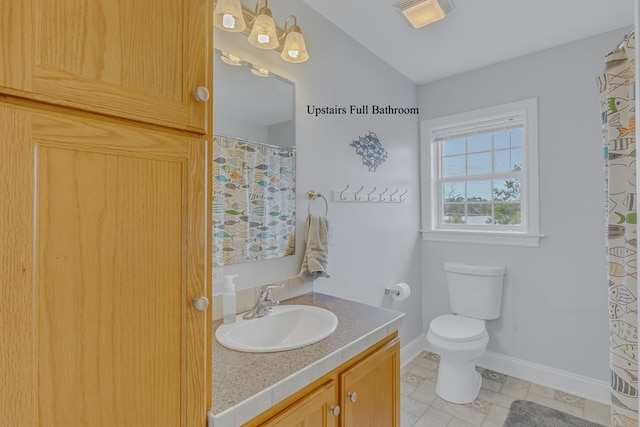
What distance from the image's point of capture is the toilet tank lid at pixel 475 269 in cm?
237

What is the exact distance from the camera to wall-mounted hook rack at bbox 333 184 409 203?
197 cm

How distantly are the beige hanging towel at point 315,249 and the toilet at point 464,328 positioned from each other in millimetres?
1030

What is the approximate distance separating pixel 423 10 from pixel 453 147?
4.47ft

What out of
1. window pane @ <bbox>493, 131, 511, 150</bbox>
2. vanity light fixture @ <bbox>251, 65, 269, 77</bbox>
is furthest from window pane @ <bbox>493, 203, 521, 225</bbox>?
vanity light fixture @ <bbox>251, 65, 269, 77</bbox>

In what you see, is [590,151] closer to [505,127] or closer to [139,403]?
[505,127]

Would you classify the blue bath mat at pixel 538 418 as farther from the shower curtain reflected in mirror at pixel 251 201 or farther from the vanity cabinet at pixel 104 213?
the vanity cabinet at pixel 104 213

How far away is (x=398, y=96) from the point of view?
2.58 m

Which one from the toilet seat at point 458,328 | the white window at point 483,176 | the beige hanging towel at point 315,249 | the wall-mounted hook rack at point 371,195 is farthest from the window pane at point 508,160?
the beige hanging towel at point 315,249

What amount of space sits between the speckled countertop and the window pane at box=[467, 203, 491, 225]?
1.71 meters

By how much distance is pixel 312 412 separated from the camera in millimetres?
937

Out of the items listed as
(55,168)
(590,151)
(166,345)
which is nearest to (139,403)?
(166,345)

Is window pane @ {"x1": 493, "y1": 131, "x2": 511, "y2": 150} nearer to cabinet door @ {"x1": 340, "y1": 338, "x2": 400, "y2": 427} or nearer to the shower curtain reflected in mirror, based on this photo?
the shower curtain reflected in mirror

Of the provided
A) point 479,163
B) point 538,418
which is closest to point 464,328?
point 538,418

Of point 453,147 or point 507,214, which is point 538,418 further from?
point 453,147
